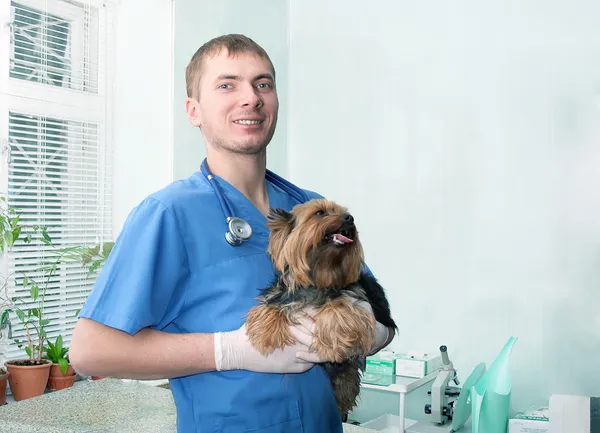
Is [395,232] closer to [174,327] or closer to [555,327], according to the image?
[555,327]

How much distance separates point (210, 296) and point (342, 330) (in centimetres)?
31

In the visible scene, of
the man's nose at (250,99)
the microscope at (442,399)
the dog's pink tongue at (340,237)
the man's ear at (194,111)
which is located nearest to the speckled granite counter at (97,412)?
the dog's pink tongue at (340,237)

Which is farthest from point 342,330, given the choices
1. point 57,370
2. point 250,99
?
point 57,370

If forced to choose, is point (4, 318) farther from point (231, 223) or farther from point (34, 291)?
point (231, 223)

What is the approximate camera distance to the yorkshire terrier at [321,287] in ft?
4.58

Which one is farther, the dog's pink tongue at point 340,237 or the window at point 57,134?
the window at point 57,134

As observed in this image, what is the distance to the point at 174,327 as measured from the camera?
1.40 meters

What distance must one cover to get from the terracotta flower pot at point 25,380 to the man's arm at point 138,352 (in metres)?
2.70

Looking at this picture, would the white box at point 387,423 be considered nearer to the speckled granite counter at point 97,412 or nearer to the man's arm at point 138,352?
the speckled granite counter at point 97,412

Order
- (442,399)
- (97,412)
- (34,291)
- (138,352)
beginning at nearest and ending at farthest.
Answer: (138,352) → (97,412) → (442,399) → (34,291)

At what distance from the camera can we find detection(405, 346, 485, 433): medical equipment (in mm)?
3373

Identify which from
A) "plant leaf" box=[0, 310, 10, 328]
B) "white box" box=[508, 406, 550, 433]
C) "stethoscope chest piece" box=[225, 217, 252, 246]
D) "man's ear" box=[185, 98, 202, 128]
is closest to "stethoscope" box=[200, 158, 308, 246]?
"stethoscope chest piece" box=[225, 217, 252, 246]

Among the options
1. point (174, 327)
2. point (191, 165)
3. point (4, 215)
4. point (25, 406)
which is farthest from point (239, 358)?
point (191, 165)

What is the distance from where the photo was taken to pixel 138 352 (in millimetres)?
1266
